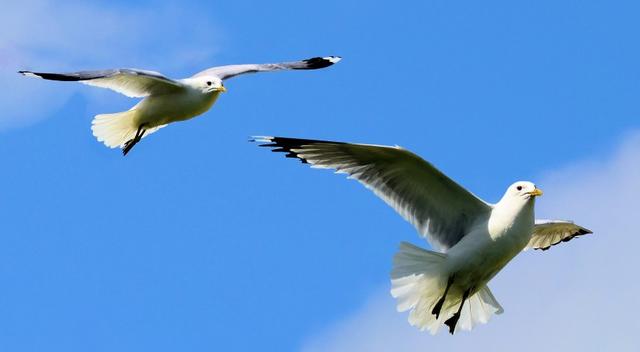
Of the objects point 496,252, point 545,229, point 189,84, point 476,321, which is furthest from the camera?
point 189,84

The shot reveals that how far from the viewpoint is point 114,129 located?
12891 mm

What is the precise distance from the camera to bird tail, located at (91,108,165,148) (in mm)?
12758

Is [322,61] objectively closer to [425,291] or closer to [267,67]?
[267,67]

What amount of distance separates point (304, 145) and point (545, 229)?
2552 mm

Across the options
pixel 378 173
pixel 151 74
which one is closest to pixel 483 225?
pixel 378 173

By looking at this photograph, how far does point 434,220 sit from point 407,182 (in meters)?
0.42

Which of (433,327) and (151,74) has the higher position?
(151,74)

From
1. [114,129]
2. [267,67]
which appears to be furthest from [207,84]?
[267,67]

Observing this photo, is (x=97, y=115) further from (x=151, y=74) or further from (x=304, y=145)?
(x=304, y=145)

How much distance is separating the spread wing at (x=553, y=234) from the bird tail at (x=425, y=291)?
103 centimetres

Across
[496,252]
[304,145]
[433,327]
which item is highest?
[304,145]

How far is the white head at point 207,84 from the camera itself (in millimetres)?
12258

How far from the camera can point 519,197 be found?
9.45 meters

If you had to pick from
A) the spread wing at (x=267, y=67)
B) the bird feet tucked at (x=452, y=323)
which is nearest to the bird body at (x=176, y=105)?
the spread wing at (x=267, y=67)
